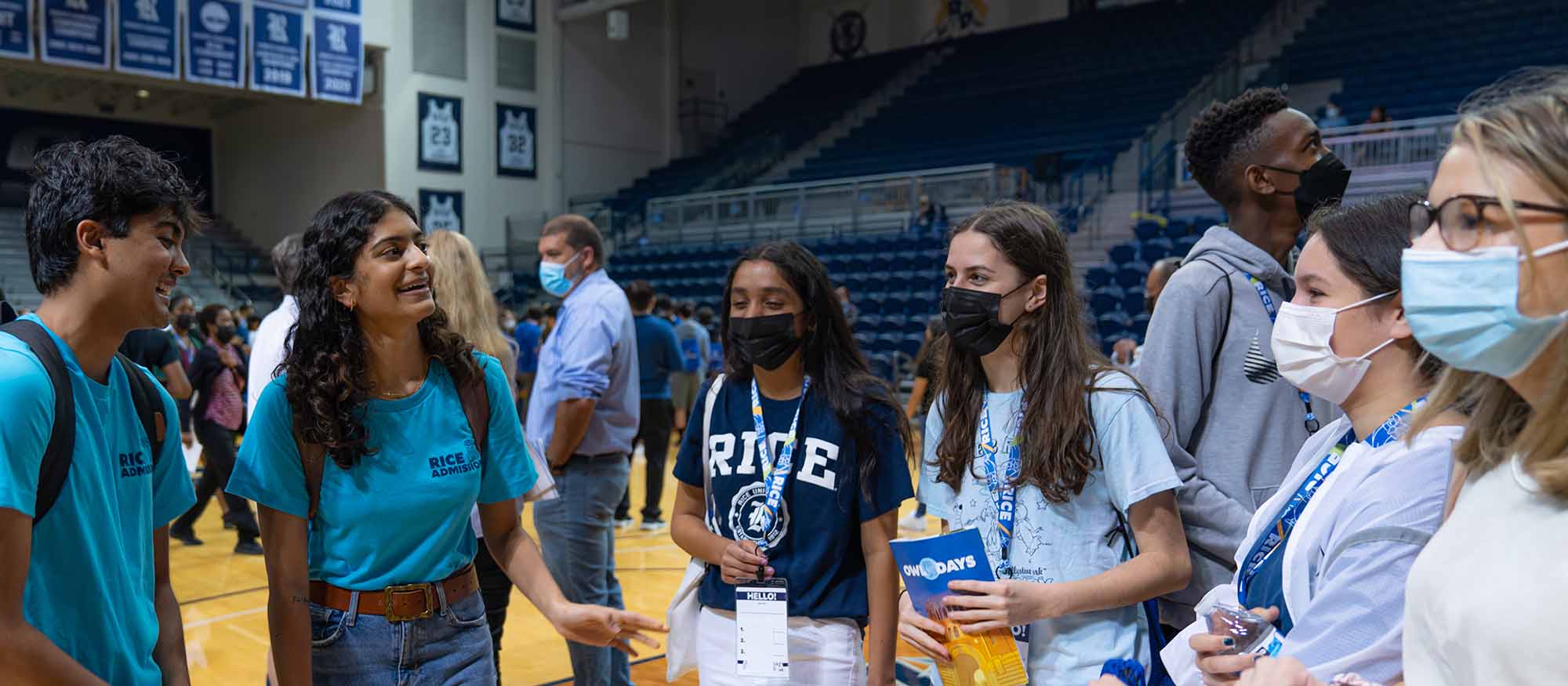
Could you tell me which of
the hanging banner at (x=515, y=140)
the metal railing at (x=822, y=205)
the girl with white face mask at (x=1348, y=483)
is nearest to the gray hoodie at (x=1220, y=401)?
the girl with white face mask at (x=1348, y=483)

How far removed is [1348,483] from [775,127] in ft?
68.3

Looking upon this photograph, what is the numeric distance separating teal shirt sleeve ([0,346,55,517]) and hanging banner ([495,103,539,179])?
61.4 feet

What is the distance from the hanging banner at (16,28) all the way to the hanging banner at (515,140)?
286 inches

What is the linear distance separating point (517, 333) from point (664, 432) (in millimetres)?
3734

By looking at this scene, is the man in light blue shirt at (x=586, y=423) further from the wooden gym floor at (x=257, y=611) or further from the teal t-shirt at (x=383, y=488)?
the teal t-shirt at (x=383, y=488)

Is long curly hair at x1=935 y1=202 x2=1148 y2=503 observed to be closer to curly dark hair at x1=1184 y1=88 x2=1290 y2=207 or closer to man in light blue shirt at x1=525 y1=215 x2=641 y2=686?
curly dark hair at x1=1184 y1=88 x2=1290 y2=207

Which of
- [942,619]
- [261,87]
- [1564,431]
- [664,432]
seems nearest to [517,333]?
[664,432]

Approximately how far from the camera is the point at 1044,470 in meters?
1.99

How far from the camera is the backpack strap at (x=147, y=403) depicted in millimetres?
1840

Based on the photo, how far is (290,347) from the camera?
2158mm

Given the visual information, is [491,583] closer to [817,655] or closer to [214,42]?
[817,655]

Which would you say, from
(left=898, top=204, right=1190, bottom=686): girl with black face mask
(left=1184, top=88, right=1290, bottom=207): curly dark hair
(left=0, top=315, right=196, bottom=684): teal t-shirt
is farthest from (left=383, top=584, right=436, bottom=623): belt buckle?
(left=1184, top=88, right=1290, bottom=207): curly dark hair

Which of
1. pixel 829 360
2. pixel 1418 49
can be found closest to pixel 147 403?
pixel 829 360

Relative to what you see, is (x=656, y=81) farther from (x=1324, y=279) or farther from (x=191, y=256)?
(x=1324, y=279)
